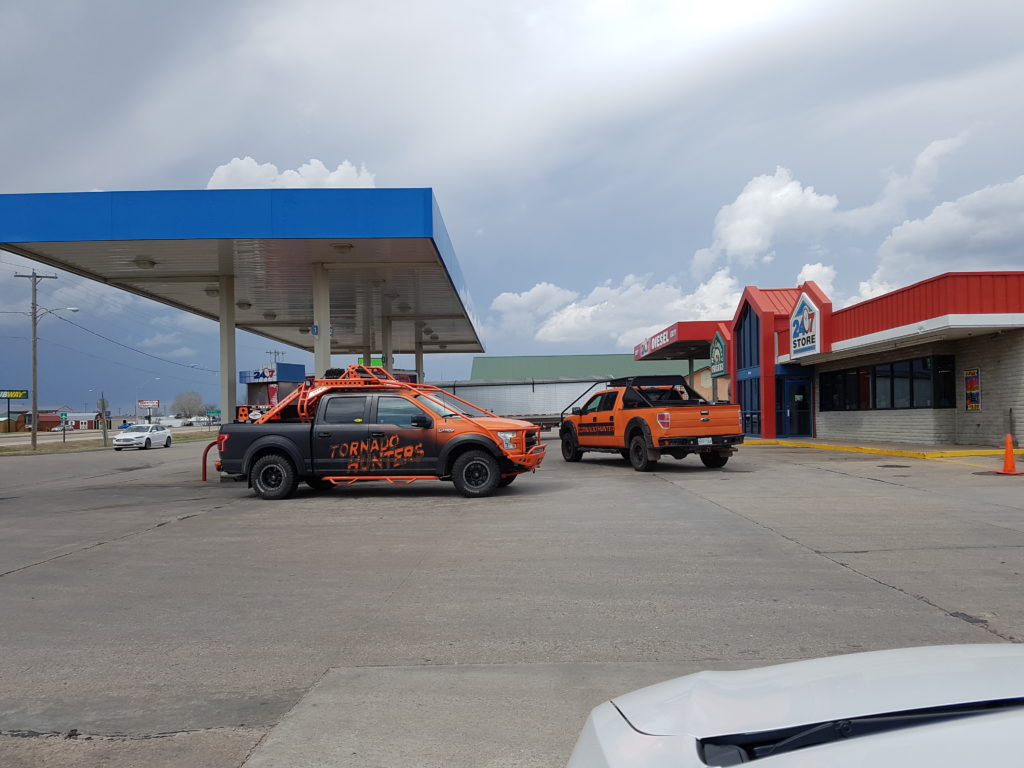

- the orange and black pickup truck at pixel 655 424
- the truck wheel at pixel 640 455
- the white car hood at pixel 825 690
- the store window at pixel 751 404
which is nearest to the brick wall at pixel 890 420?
the store window at pixel 751 404

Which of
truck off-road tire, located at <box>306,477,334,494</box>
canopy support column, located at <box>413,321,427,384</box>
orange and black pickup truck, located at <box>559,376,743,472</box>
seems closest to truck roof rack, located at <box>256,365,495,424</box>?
truck off-road tire, located at <box>306,477,334,494</box>

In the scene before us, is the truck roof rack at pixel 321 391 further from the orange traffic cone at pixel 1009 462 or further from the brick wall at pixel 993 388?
the brick wall at pixel 993 388

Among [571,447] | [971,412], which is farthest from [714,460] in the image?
[971,412]

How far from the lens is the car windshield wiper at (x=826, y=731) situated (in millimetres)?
1642

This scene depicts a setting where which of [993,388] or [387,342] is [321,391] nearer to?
[993,388]

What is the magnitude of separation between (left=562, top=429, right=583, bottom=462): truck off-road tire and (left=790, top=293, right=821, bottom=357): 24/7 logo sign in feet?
33.2

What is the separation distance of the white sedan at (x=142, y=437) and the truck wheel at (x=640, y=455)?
1251 inches

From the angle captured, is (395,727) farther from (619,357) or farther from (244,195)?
(619,357)

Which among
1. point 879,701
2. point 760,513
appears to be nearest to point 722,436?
point 760,513

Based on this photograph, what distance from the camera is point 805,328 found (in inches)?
1094

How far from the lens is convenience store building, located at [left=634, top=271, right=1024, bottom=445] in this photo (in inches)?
770

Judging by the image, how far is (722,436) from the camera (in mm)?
16844

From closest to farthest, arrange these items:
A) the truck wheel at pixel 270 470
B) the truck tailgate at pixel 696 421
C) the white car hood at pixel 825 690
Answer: the white car hood at pixel 825 690
the truck wheel at pixel 270 470
the truck tailgate at pixel 696 421

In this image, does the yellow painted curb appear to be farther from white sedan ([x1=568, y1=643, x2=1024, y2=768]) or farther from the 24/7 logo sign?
white sedan ([x1=568, y1=643, x2=1024, y2=768])
